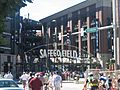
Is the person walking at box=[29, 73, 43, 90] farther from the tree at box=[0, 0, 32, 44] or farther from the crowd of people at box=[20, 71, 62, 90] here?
the tree at box=[0, 0, 32, 44]

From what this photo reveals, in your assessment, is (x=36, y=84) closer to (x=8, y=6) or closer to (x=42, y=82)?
(x=42, y=82)

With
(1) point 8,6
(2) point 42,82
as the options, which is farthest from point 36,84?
(1) point 8,6

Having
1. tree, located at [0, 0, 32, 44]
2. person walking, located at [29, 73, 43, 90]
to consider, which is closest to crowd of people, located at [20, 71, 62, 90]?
person walking, located at [29, 73, 43, 90]

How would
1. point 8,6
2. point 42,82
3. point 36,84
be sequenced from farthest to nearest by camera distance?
1. point 42,82
2. point 36,84
3. point 8,6

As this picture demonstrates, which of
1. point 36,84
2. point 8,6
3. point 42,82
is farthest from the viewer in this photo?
point 42,82

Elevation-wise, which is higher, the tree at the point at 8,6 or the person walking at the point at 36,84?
the tree at the point at 8,6

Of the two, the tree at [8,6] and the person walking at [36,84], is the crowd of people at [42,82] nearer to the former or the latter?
the person walking at [36,84]

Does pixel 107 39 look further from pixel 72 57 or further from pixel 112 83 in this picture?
pixel 112 83

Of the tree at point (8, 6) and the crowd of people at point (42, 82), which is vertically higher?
the tree at point (8, 6)

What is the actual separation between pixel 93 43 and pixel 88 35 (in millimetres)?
2510

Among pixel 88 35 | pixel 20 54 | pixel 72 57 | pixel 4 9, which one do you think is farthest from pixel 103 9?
pixel 4 9

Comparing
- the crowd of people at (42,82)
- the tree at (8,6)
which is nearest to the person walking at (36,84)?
the crowd of people at (42,82)

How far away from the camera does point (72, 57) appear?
8544cm

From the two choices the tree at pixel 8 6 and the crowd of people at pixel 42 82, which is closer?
the tree at pixel 8 6
